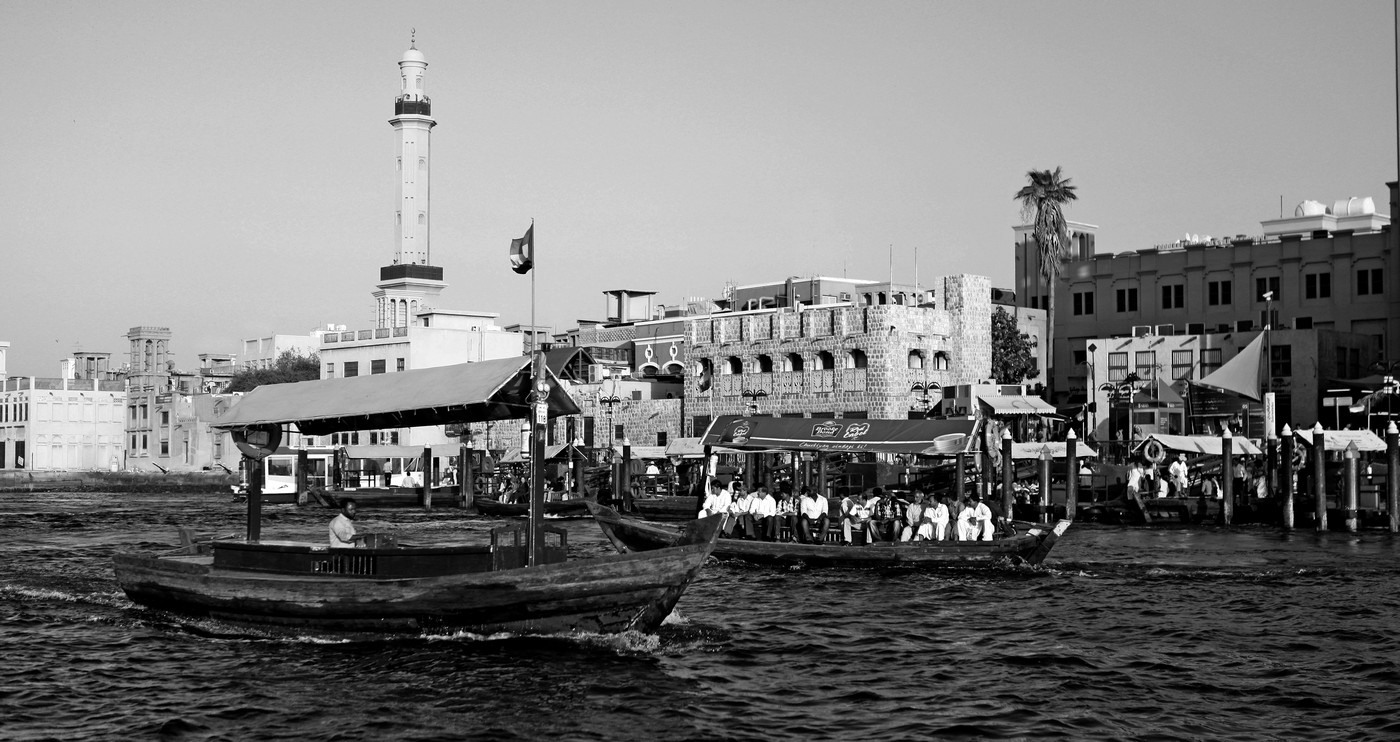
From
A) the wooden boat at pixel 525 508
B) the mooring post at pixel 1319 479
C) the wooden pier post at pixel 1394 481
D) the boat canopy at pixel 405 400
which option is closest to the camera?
the boat canopy at pixel 405 400

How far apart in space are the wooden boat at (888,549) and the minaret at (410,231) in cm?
8888

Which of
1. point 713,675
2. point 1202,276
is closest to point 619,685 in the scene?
point 713,675

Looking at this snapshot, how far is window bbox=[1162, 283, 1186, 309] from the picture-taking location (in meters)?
73.2

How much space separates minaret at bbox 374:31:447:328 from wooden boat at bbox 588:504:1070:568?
88882mm

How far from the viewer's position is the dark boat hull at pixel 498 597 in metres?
21.3

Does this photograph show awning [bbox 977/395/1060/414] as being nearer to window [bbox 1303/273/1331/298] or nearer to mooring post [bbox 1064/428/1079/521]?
window [bbox 1303/273/1331/298]

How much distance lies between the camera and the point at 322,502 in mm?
68938

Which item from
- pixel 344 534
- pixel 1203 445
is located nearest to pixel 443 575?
pixel 344 534

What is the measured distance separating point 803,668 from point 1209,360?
49265mm

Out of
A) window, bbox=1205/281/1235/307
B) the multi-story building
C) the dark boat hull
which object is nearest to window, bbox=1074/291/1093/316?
the multi-story building

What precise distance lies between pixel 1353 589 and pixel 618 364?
56.6 metres

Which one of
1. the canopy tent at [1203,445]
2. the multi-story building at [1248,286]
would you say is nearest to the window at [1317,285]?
the multi-story building at [1248,286]

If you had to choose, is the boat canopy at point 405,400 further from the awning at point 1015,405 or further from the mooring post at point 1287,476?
the awning at point 1015,405

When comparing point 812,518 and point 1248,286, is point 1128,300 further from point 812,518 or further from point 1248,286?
point 812,518
